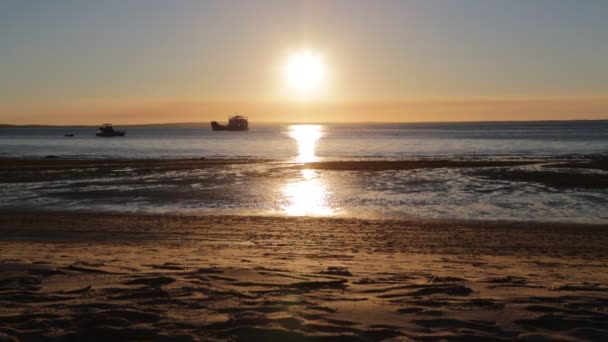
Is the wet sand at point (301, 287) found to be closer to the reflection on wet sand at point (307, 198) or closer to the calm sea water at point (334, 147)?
the reflection on wet sand at point (307, 198)

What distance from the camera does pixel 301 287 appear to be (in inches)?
255

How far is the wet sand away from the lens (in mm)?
4945

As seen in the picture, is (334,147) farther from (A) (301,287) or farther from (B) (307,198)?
(A) (301,287)

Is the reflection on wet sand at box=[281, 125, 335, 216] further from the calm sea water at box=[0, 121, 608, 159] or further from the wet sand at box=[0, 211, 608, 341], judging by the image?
the calm sea water at box=[0, 121, 608, 159]

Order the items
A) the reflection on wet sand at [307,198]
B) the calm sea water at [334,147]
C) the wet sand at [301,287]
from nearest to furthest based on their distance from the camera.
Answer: the wet sand at [301,287], the reflection on wet sand at [307,198], the calm sea water at [334,147]

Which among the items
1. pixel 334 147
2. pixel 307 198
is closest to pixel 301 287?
pixel 307 198

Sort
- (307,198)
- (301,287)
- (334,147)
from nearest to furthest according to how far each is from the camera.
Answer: (301,287) < (307,198) < (334,147)

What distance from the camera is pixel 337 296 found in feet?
20.0

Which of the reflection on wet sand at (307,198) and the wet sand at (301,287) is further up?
the wet sand at (301,287)

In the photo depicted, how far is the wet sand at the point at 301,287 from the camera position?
195 inches

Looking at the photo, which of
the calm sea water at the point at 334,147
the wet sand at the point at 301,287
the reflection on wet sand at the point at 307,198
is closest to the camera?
the wet sand at the point at 301,287

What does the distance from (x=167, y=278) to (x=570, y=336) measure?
4.45 meters

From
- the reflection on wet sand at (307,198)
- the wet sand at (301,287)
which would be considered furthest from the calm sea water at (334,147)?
the wet sand at (301,287)

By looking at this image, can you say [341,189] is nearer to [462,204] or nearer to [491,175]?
[462,204]
